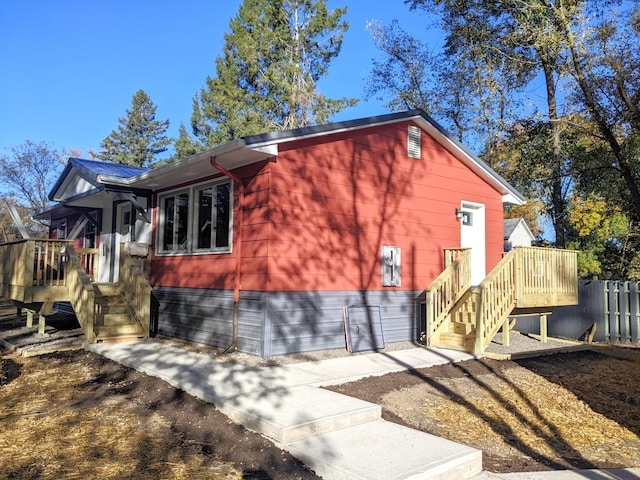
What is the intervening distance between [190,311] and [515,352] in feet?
20.1

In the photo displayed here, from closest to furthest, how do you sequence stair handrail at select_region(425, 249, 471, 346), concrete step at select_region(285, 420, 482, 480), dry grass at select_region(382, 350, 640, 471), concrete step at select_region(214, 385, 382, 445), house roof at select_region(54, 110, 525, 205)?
concrete step at select_region(285, 420, 482, 480) → concrete step at select_region(214, 385, 382, 445) → dry grass at select_region(382, 350, 640, 471) → house roof at select_region(54, 110, 525, 205) → stair handrail at select_region(425, 249, 471, 346)

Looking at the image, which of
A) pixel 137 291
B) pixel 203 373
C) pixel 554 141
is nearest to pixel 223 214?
pixel 137 291

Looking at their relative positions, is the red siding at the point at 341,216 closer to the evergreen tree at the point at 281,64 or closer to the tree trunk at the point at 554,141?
the tree trunk at the point at 554,141

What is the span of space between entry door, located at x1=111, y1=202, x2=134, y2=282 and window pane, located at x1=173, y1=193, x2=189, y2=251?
2296 millimetres

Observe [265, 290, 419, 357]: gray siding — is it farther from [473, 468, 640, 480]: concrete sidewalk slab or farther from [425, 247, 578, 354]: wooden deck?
[473, 468, 640, 480]: concrete sidewalk slab

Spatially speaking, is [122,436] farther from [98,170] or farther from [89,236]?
[89,236]

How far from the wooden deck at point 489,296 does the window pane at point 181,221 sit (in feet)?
16.0

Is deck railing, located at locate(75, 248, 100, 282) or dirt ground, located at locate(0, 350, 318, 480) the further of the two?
deck railing, located at locate(75, 248, 100, 282)

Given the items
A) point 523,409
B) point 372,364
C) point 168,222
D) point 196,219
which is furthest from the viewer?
point 168,222

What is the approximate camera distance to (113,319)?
28.8ft

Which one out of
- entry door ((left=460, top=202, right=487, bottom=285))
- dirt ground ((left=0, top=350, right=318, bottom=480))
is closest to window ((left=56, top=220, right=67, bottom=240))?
dirt ground ((left=0, top=350, right=318, bottom=480))

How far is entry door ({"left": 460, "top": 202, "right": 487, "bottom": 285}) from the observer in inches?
433

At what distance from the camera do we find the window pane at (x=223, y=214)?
829 centimetres

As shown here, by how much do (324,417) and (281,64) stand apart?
23134 mm
